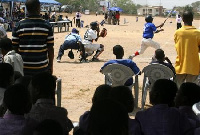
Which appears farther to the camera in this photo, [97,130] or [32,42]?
[32,42]

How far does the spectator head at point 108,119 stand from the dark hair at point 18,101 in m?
0.86

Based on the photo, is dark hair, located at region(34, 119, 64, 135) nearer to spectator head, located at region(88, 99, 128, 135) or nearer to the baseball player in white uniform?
spectator head, located at region(88, 99, 128, 135)

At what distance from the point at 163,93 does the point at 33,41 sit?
7.15ft

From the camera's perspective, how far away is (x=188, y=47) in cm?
627

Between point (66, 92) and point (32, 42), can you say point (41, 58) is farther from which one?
point (66, 92)

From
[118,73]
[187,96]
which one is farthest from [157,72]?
[187,96]

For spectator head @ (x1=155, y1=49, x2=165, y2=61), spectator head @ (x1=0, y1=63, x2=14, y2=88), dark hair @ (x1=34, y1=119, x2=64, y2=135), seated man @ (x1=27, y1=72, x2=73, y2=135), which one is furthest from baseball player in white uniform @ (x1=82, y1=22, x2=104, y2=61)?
dark hair @ (x1=34, y1=119, x2=64, y2=135)

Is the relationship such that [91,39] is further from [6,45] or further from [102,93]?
[102,93]

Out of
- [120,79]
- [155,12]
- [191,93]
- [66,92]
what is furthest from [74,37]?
[155,12]

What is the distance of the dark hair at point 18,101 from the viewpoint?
3244mm

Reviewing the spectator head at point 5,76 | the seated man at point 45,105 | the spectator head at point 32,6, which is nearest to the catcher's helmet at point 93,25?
the spectator head at point 32,6

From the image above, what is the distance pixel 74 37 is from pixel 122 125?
10049 millimetres

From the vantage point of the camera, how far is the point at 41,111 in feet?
11.5

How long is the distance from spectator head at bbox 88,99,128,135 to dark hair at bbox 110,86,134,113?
2.86ft
